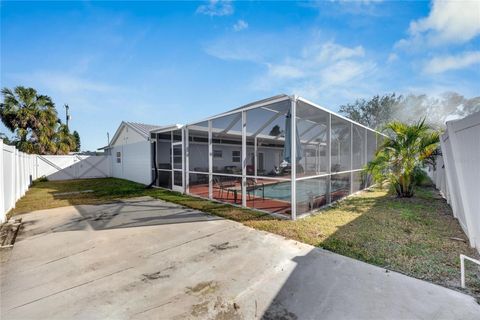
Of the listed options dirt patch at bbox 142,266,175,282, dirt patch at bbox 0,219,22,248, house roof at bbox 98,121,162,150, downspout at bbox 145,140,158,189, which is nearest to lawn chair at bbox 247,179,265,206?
dirt patch at bbox 142,266,175,282

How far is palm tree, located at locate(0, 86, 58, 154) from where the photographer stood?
14.8m

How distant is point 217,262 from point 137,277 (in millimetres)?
1131

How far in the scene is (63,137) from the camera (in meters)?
18.4

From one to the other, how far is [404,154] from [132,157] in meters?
14.7

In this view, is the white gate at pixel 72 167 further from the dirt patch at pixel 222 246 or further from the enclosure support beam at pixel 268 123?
the dirt patch at pixel 222 246

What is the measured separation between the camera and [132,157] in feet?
47.3

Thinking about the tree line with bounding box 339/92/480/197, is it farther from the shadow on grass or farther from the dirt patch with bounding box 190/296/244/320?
the dirt patch with bounding box 190/296/244/320

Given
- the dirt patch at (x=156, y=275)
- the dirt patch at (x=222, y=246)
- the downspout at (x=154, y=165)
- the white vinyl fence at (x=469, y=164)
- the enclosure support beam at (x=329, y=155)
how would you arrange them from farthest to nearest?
the downspout at (x=154, y=165)
the enclosure support beam at (x=329, y=155)
the dirt patch at (x=222, y=246)
the white vinyl fence at (x=469, y=164)
the dirt patch at (x=156, y=275)

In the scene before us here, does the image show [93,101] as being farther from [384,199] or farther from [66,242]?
[384,199]

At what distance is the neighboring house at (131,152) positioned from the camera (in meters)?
12.7

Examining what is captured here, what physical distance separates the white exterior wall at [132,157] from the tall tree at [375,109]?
2484cm

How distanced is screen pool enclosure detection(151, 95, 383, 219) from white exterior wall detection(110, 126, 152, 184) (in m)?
2.07

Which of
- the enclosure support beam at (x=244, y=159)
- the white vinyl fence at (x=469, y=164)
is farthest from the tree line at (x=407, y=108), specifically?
the white vinyl fence at (x=469, y=164)

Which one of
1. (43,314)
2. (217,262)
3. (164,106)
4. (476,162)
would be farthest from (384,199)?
(164,106)
